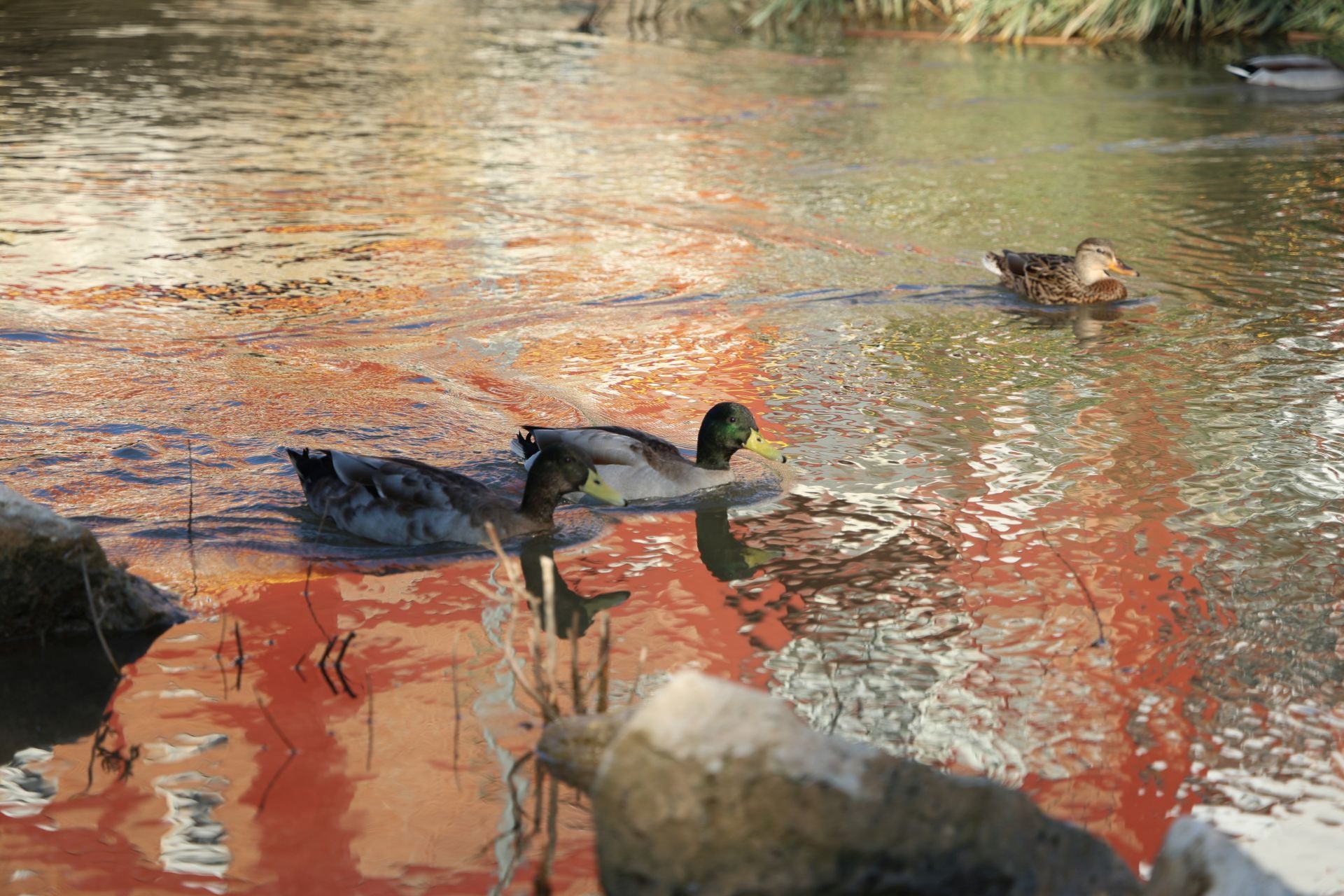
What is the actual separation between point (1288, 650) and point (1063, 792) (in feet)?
4.84

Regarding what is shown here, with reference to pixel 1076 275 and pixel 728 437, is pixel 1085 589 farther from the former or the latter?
pixel 1076 275

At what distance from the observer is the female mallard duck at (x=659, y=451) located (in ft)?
24.0

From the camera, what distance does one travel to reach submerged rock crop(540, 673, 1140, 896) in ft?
11.7

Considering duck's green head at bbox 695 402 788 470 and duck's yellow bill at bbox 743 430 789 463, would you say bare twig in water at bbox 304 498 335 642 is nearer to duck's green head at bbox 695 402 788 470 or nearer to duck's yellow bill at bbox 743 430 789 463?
duck's green head at bbox 695 402 788 470

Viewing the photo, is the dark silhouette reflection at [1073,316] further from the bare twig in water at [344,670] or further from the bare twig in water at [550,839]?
the bare twig in water at [550,839]

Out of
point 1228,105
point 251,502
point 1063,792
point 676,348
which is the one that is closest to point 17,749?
point 251,502

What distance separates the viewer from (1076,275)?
36.3ft

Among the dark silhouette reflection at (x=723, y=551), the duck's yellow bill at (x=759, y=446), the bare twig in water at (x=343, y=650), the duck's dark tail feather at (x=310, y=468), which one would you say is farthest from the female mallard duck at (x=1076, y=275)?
the bare twig in water at (x=343, y=650)

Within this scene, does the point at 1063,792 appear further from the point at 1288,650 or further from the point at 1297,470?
the point at 1297,470

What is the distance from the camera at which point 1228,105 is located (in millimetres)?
18984

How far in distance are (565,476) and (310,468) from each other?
1249 mm

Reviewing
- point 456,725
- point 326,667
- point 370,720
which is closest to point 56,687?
point 326,667

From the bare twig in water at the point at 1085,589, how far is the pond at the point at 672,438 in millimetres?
25

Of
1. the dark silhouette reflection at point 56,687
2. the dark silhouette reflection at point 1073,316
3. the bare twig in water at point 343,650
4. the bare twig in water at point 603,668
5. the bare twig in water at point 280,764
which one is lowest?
the dark silhouette reflection at point 56,687
